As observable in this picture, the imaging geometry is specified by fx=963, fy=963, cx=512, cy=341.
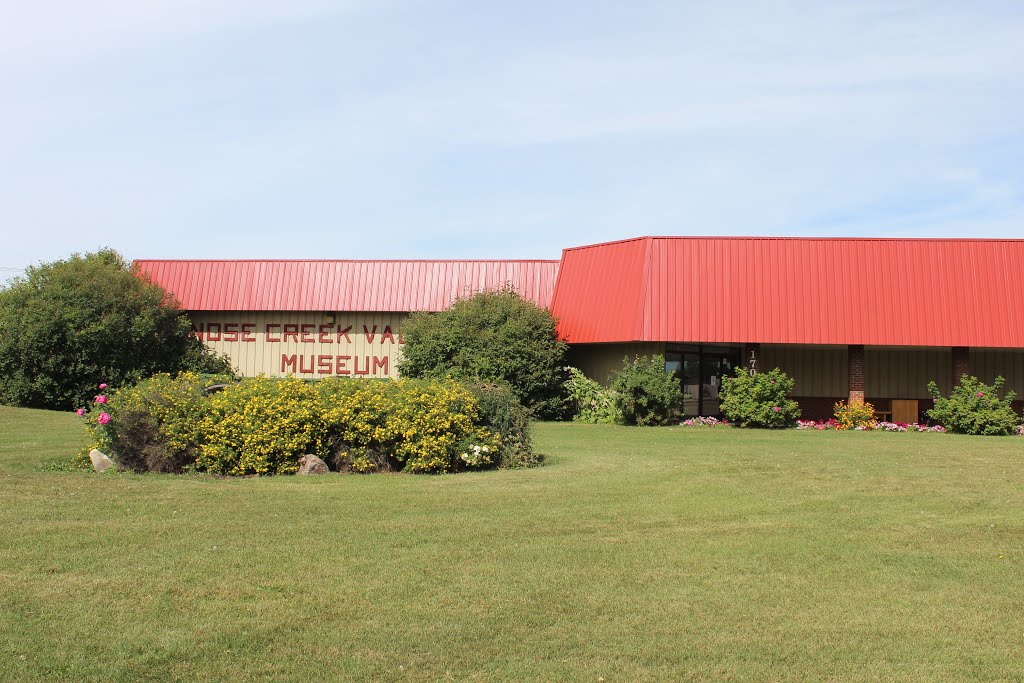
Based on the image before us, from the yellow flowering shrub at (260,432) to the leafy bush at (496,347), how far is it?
13574mm

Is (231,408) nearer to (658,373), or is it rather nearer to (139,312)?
(658,373)

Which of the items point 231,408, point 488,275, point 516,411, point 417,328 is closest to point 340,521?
point 231,408

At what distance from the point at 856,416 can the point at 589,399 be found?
7651 millimetres

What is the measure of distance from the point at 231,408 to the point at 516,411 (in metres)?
4.54

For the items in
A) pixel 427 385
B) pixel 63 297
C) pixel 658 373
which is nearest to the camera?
pixel 427 385

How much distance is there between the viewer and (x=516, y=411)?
1588cm

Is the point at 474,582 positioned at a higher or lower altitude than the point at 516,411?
lower

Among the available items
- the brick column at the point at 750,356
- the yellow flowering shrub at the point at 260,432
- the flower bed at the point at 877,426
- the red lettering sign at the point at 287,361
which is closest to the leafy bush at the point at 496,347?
the brick column at the point at 750,356

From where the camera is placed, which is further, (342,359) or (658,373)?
(342,359)

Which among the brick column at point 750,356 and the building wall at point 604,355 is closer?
the brick column at point 750,356

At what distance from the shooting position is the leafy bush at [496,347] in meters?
28.5

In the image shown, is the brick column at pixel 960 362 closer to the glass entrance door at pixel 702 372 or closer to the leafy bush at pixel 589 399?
the glass entrance door at pixel 702 372

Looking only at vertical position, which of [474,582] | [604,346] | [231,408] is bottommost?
[474,582]

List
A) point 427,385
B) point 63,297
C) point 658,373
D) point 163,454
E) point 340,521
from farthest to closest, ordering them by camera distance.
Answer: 1. point 63,297
2. point 658,373
3. point 427,385
4. point 163,454
5. point 340,521
